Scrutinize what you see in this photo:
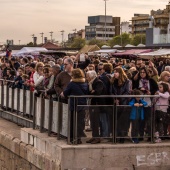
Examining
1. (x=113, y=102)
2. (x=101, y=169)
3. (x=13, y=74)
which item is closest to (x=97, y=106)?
(x=113, y=102)

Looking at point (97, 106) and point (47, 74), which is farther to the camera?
point (47, 74)

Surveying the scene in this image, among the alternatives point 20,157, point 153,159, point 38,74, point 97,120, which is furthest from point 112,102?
point 38,74

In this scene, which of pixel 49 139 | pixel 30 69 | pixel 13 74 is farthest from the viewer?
pixel 13 74

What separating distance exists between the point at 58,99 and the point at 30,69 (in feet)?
17.7

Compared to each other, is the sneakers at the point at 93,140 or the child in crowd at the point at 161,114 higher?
the child in crowd at the point at 161,114

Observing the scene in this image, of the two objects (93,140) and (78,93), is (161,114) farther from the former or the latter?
(78,93)

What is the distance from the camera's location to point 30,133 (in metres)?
13.5

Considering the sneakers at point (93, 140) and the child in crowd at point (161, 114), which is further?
the child in crowd at point (161, 114)

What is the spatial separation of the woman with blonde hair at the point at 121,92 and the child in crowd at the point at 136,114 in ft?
0.38

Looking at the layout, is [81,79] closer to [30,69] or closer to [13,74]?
[30,69]

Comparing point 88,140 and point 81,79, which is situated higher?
point 81,79

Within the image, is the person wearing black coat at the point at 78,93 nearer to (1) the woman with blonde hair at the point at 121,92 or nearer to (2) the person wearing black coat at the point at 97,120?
(2) the person wearing black coat at the point at 97,120

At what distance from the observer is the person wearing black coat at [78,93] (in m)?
11.8

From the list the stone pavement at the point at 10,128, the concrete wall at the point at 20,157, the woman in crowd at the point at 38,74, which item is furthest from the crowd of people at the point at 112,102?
the stone pavement at the point at 10,128
